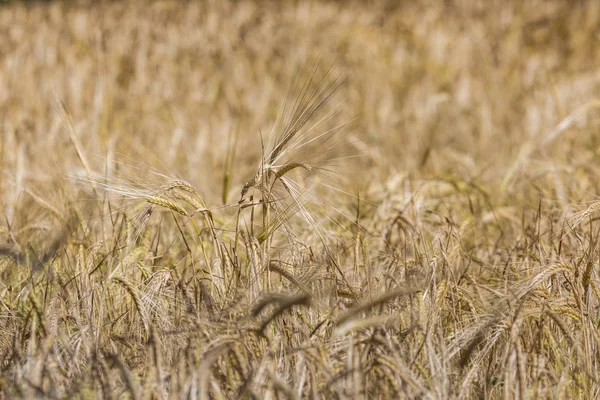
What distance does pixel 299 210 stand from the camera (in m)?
1.66

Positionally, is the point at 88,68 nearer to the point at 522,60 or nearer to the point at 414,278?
the point at 522,60

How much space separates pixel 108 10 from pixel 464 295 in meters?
6.87

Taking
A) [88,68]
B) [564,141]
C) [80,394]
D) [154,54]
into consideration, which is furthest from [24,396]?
[154,54]

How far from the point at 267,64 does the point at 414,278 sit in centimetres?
496

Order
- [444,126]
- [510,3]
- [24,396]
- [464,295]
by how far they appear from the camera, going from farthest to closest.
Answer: [510,3] → [444,126] → [464,295] → [24,396]

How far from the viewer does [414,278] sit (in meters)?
1.72

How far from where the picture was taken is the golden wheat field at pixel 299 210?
149 cm

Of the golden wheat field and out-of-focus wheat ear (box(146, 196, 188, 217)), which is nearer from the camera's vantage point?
the golden wheat field

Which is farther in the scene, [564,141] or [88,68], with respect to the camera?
[88,68]

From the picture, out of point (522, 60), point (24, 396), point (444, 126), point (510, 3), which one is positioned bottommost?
point (24, 396)

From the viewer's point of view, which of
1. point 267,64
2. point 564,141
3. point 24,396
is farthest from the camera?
point 267,64

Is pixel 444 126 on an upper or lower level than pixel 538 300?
upper

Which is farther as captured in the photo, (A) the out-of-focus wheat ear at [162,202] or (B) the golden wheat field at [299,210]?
(A) the out-of-focus wheat ear at [162,202]

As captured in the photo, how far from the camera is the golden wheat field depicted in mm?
1489
